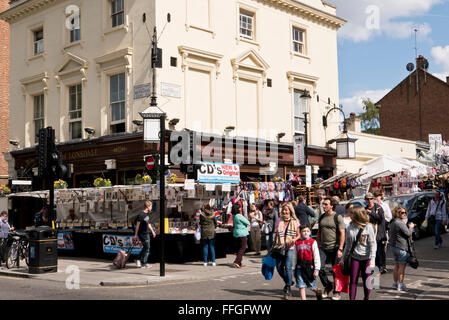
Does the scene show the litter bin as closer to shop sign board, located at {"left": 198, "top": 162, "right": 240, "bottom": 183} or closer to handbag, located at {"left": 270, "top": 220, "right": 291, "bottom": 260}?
shop sign board, located at {"left": 198, "top": 162, "right": 240, "bottom": 183}

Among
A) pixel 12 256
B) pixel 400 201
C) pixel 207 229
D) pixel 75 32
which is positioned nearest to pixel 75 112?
pixel 75 32

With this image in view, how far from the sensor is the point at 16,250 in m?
17.0

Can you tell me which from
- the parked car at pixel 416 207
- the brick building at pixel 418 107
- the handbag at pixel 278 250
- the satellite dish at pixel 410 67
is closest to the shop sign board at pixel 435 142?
the parked car at pixel 416 207

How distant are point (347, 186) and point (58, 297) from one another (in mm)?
16513

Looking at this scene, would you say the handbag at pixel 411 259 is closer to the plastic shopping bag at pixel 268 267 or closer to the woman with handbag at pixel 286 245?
the woman with handbag at pixel 286 245

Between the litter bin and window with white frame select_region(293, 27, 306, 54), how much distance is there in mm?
16886

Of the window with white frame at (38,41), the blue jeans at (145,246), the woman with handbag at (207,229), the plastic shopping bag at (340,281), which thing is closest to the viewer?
the plastic shopping bag at (340,281)

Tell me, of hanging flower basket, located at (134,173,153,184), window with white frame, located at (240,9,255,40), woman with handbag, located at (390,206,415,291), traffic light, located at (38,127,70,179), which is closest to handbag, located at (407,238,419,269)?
woman with handbag, located at (390,206,415,291)

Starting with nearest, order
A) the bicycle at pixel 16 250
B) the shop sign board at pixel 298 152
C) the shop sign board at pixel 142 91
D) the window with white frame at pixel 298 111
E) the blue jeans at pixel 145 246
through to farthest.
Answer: the blue jeans at pixel 145 246 < the bicycle at pixel 16 250 < the shop sign board at pixel 142 91 < the shop sign board at pixel 298 152 < the window with white frame at pixel 298 111

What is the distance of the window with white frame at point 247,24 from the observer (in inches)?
991

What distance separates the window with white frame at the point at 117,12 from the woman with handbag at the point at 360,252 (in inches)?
637

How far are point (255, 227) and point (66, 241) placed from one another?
7.08 metres

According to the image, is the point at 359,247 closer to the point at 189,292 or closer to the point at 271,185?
the point at 189,292

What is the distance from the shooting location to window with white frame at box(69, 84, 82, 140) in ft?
79.9
